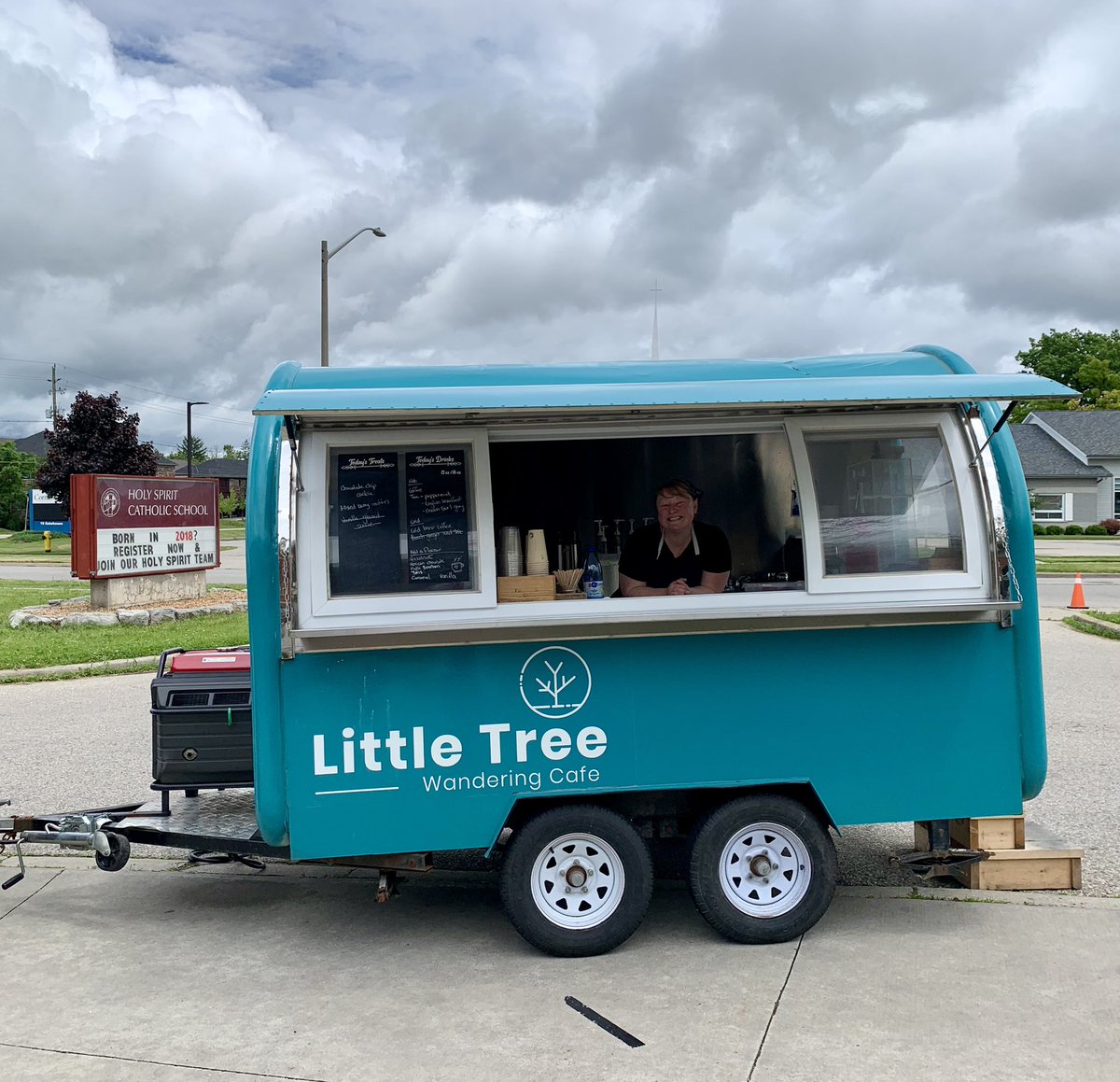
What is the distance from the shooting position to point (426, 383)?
186 inches

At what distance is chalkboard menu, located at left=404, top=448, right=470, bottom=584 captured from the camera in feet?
15.0

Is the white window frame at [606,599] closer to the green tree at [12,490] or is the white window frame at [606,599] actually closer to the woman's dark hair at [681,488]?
the woman's dark hair at [681,488]

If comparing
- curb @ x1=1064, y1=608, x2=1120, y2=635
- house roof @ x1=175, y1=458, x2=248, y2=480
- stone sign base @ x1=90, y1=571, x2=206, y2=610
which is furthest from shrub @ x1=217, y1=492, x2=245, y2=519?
curb @ x1=1064, y1=608, x2=1120, y2=635

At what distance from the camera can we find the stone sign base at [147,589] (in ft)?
53.7

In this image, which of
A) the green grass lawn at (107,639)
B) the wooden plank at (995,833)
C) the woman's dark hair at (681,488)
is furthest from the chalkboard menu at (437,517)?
the green grass lawn at (107,639)

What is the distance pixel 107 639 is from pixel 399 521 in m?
10.8

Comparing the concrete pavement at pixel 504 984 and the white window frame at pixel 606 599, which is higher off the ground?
the white window frame at pixel 606 599

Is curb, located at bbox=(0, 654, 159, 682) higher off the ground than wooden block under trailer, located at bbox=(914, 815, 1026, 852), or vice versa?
curb, located at bbox=(0, 654, 159, 682)

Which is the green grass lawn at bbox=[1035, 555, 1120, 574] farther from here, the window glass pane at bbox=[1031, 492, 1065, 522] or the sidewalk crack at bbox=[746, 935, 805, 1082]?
the sidewalk crack at bbox=[746, 935, 805, 1082]

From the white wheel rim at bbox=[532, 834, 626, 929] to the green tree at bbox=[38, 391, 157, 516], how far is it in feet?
116

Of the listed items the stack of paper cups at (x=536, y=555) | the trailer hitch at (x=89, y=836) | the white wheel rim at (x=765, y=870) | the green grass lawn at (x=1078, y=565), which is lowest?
the white wheel rim at (x=765, y=870)

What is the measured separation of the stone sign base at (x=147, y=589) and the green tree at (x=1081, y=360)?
65467 mm

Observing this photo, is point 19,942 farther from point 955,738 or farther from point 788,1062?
point 955,738

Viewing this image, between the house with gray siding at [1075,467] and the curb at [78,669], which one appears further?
the house with gray siding at [1075,467]
